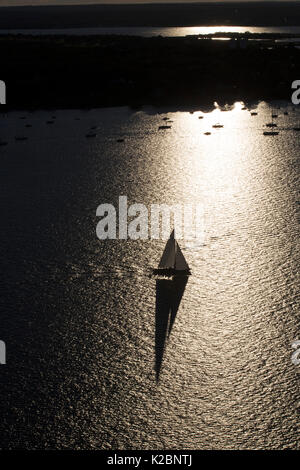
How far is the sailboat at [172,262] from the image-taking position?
24.3 metres

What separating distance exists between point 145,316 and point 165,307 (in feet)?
2.96

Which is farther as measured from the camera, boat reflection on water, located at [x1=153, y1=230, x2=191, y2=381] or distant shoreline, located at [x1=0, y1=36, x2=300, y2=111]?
distant shoreline, located at [x1=0, y1=36, x2=300, y2=111]

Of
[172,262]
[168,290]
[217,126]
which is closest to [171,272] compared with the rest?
[172,262]

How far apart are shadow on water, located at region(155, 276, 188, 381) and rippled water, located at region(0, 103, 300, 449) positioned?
0.18m

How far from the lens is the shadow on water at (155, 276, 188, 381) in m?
19.2

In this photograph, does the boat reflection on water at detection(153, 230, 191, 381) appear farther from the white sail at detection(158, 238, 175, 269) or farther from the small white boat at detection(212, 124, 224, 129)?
the small white boat at detection(212, 124, 224, 129)

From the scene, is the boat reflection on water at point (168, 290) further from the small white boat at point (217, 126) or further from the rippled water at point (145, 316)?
the small white boat at point (217, 126)

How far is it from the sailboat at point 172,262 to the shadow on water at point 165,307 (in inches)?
14.1

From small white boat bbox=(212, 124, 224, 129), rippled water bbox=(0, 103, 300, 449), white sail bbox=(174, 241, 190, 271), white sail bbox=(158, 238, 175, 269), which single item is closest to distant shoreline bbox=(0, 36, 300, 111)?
small white boat bbox=(212, 124, 224, 129)

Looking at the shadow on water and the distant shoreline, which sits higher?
the distant shoreline

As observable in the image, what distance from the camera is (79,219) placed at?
3158 centimetres

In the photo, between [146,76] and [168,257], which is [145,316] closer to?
[168,257]

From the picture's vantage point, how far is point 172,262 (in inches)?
963
